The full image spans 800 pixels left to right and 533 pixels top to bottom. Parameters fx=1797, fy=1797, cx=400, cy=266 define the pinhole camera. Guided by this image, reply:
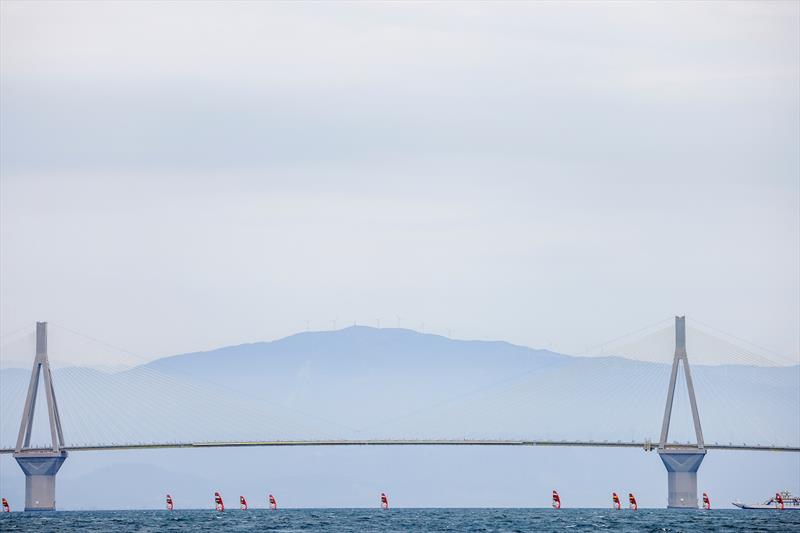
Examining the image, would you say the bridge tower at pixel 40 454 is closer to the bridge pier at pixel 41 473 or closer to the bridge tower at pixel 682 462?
the bridge pier at pixel 41 473

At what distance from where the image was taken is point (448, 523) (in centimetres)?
14488

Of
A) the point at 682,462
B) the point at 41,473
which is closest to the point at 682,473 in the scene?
A: the point at 682,462

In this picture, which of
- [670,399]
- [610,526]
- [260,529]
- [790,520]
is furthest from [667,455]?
[260,529]

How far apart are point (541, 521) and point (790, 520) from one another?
20.8 metres

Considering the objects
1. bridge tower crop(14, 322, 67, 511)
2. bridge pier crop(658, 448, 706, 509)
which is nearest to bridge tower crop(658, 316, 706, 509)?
bridge pier crop(658, 448, 706, 509)

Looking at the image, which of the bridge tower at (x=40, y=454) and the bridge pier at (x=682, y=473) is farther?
the bridge pier at (x=682, y=473)

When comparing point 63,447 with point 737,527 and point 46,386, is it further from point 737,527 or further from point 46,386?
point 737,527

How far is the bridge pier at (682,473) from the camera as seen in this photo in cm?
19538

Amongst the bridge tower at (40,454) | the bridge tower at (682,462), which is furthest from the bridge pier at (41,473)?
the bridge tower at (682,462)

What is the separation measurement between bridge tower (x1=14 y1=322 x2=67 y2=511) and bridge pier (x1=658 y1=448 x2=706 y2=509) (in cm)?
6558

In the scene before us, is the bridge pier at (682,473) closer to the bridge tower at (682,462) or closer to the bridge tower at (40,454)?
the bridge tower at (682,462)

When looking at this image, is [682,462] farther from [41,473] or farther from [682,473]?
[41,473]

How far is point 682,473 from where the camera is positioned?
196 metres

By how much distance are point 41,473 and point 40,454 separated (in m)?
2.01
